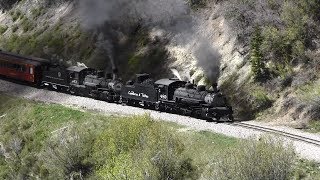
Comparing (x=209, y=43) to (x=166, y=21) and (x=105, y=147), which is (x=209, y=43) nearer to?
(x=166, y=21)

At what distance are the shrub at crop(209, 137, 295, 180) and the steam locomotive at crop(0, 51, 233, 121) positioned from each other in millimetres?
11293

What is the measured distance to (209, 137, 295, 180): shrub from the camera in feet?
63.2

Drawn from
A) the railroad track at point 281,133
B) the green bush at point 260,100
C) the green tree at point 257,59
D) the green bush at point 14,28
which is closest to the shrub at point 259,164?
the railroad track at point 281,133

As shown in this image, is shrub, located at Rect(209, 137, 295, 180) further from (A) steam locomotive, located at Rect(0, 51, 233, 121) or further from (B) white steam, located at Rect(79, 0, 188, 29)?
(B) white steam, located at Rect(79, 0, 188, 29)

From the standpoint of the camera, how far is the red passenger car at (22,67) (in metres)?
45.3

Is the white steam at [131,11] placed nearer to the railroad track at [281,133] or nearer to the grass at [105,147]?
the grass at [105,147]

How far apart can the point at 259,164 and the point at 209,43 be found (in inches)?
847

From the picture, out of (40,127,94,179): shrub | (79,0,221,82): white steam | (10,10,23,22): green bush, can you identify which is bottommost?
(40,127,94,179): shrub

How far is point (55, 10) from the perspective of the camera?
60.4 m

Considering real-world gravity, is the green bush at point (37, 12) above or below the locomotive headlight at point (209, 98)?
above

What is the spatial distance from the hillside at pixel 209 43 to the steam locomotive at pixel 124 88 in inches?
142

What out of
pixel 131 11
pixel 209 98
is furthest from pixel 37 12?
pixel 209 98

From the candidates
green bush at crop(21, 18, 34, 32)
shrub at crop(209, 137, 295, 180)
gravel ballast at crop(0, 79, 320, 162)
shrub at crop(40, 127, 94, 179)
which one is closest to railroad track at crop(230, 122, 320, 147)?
gravel ballast at crop(0, 79, 320, 162)

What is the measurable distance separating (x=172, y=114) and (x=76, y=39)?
22266 mm
